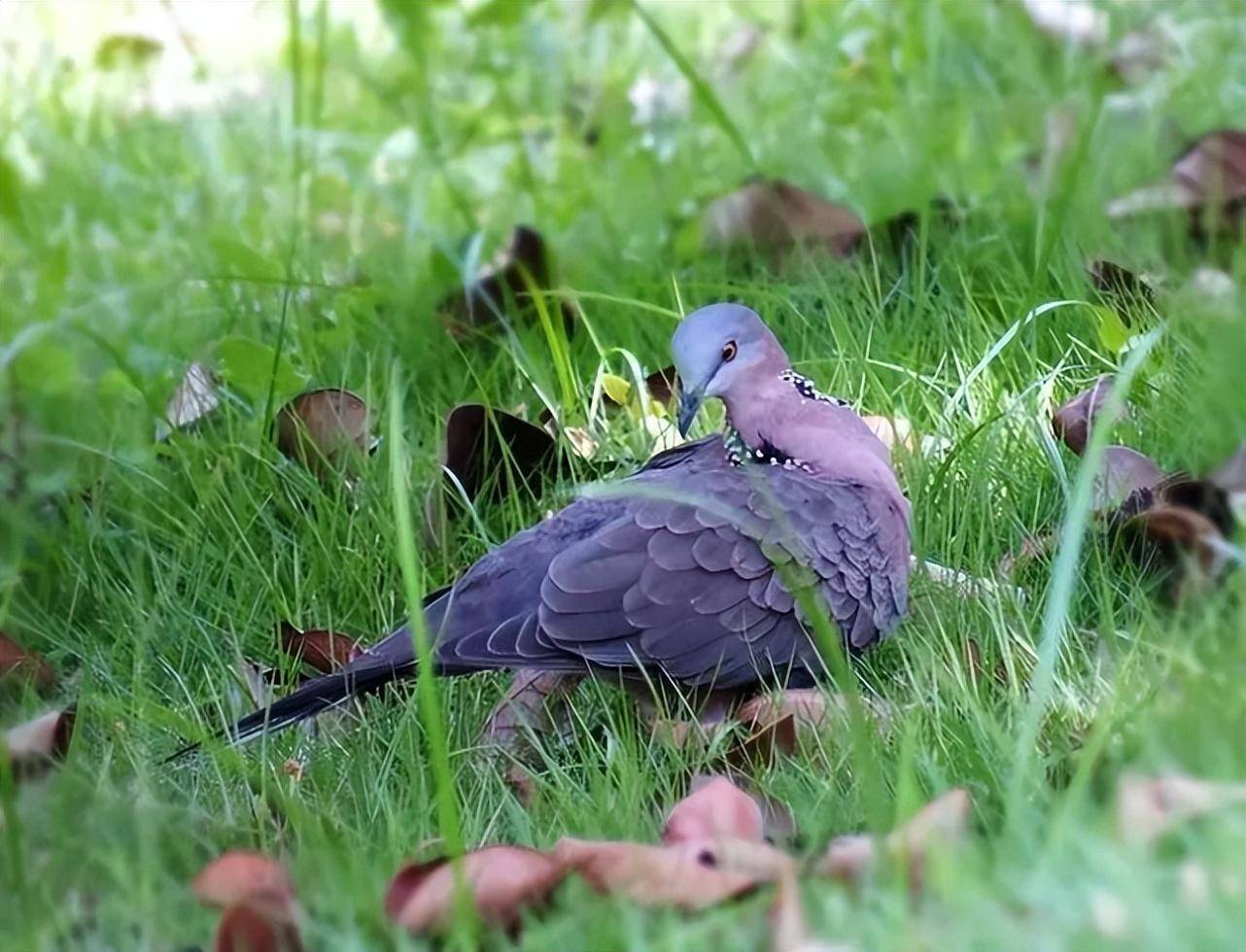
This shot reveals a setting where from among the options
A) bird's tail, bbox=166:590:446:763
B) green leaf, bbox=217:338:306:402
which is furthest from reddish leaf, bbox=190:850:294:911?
green leaf, bbox=217:338:306:402

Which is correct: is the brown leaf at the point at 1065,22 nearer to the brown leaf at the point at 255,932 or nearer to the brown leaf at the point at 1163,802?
the brown leaf at the point at 1163,802

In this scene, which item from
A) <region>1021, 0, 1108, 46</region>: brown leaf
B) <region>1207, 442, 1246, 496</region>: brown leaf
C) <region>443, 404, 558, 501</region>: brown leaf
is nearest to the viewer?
<region>1207, 442, 1246, 496</region>: brown leaf

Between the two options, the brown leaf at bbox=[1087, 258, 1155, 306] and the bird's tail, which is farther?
the brown leaf at bbox=[1087, 258, 1155, 306]

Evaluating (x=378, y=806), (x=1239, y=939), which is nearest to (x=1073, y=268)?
(x=378, y=806)

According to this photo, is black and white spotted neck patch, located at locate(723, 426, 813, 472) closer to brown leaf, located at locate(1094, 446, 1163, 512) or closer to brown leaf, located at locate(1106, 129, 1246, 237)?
brown leaf, located at locate(1094, 446, 1163, 512)

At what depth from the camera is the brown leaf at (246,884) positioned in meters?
1.63

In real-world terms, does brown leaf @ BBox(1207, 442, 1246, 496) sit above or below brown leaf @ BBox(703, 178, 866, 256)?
below

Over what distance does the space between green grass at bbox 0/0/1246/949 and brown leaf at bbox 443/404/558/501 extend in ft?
0.17

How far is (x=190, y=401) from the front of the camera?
10.4ft

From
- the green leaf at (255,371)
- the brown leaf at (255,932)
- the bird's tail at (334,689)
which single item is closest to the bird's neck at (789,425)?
the bird's tail at (334,689)

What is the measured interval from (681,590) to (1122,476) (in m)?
0.67

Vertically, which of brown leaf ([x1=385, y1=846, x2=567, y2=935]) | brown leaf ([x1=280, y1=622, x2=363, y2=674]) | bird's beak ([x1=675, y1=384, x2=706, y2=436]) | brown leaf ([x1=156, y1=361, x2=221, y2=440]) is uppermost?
brown leaf ([x1=156, y1=361, x2=221, y2=440])

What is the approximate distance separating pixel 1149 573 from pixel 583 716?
0.81m

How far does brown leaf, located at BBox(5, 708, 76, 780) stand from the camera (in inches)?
80.9
